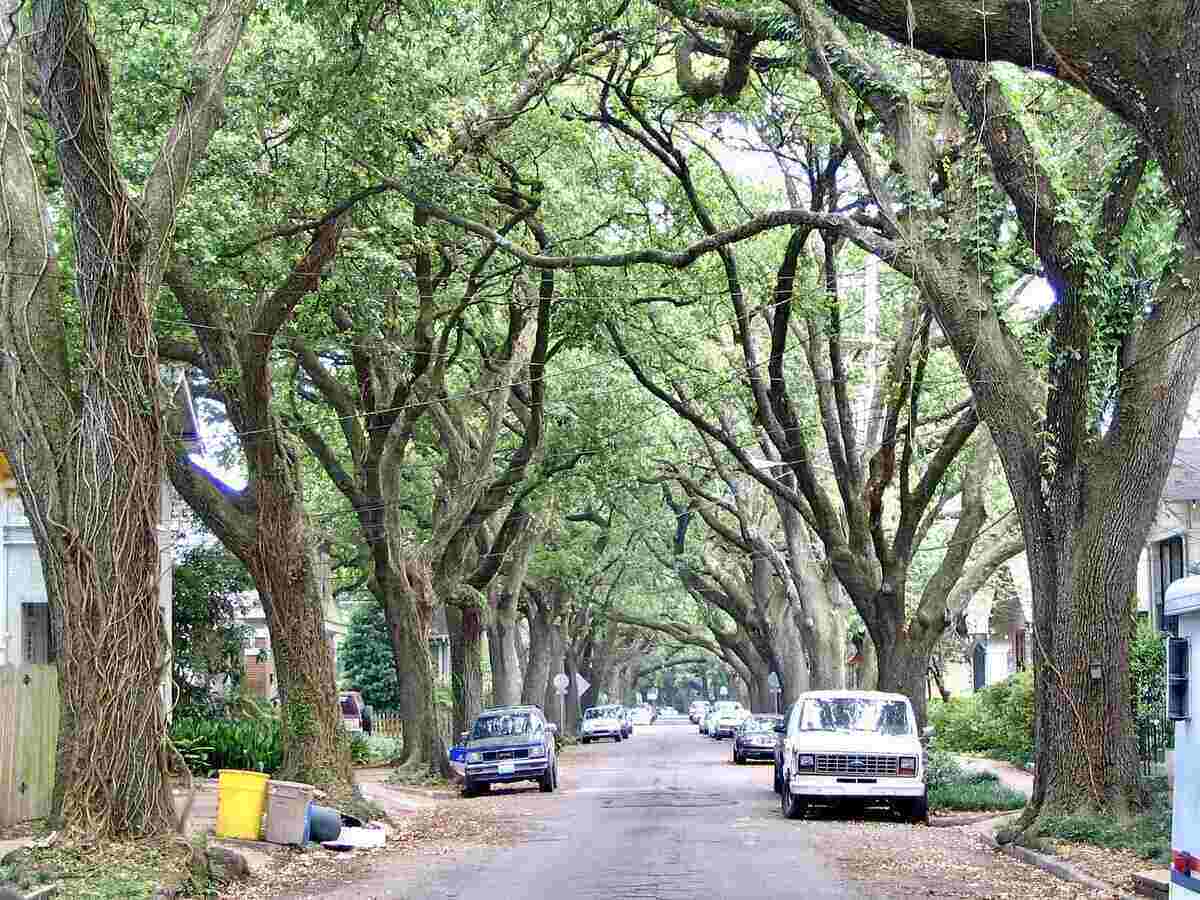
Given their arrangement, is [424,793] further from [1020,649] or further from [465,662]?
[1020,649]

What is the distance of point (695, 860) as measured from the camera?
16219 mm

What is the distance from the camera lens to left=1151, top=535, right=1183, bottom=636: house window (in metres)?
26.8

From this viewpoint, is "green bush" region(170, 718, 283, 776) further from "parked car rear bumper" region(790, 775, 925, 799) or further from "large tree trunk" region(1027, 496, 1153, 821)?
"large tree trunk" region(1027, 496, 1153, 821)

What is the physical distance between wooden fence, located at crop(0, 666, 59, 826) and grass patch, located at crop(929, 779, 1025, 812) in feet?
44.6

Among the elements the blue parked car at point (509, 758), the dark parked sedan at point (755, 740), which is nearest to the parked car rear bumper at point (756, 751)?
the dark parked sedan at point (755, 740)

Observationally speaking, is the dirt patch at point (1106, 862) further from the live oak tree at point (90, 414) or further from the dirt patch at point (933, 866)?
the live oak tree at point (90, 414)

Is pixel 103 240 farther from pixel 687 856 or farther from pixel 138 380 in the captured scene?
pixel 687 856

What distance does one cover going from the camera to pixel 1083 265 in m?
16.7

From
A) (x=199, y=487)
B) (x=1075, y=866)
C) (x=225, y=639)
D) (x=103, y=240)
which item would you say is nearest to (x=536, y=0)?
(x=103, y=240)

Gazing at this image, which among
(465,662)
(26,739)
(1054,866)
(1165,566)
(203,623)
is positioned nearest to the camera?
(1054,866)

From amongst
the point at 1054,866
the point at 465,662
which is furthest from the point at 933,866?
the point at 465,662

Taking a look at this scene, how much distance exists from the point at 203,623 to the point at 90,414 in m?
20.1

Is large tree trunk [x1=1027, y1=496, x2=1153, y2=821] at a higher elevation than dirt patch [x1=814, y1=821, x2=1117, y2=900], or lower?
higher

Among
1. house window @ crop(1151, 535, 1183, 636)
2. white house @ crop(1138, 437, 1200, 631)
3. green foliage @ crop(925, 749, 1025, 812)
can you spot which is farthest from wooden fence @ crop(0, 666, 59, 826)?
house window @ crop(1151, 535, 1183, 636)
